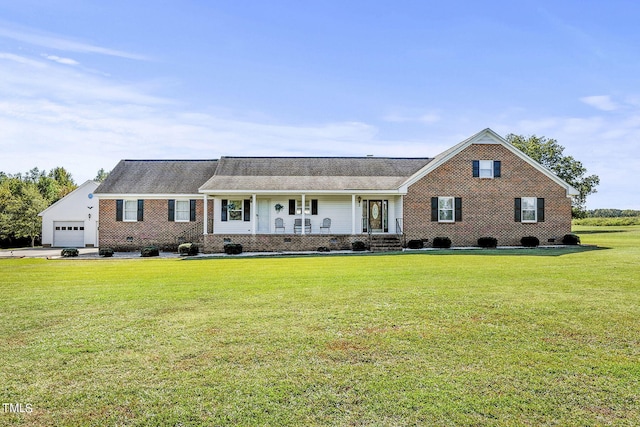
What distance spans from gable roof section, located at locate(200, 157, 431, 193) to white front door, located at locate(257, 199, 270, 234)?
4.34 ft

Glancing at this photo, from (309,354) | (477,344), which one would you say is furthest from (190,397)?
(477,344)

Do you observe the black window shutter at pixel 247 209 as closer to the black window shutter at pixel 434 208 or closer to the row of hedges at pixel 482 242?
Result: the row of hedges at pixel 482 242

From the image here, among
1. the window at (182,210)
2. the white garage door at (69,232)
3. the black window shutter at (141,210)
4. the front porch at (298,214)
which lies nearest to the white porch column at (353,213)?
the front porch at (298,214)

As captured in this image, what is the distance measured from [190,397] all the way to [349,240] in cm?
1965

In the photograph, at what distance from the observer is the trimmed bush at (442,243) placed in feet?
75.8

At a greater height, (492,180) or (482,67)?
(482,67)

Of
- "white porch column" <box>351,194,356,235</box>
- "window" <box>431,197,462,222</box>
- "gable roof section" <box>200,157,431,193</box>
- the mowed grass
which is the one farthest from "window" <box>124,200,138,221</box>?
"window" <box>431,197,462,222</box>

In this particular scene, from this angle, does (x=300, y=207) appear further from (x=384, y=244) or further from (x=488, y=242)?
(x=488, y=242)

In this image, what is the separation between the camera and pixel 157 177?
2708 cm

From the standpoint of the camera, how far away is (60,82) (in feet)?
52.5

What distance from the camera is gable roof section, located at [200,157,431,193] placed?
23.9 metres

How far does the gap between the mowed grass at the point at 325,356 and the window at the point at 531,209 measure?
54.2ft

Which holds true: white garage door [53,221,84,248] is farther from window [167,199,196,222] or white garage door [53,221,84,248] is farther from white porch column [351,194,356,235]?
white porch column [351,194,356,235]

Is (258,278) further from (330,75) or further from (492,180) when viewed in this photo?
(492,180)
